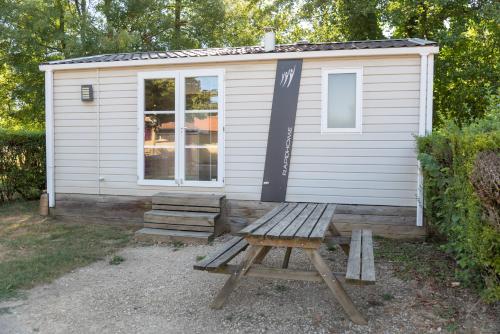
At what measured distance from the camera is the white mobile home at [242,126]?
5.76m

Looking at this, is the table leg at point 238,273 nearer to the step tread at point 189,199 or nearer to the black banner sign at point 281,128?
the step tread at point 189,199

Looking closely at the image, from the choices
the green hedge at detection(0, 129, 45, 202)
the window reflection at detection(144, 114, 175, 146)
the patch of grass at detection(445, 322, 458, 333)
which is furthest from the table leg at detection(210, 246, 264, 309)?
the green hedge at detection(0, 129, 45, 202)

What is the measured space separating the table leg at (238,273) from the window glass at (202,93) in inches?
141

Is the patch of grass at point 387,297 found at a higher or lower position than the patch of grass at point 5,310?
higher

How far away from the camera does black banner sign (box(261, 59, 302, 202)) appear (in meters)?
6.07

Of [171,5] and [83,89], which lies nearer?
[83,89]

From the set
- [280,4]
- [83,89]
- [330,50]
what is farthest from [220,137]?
[280,4]

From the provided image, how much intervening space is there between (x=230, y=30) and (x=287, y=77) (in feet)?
38.2

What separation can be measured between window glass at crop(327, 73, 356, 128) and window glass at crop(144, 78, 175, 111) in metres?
2.37

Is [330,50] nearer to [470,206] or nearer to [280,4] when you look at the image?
[470,206]

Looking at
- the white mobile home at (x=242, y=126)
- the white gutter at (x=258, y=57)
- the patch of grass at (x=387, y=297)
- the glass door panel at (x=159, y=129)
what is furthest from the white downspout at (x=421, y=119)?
the glass door panel at (x=159, y=129)

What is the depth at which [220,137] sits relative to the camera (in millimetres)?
6371

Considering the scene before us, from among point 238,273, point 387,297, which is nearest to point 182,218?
point 238,273

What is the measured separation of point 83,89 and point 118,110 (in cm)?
67
